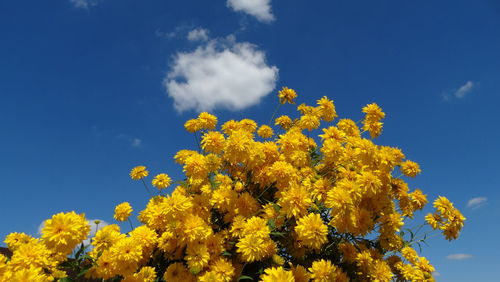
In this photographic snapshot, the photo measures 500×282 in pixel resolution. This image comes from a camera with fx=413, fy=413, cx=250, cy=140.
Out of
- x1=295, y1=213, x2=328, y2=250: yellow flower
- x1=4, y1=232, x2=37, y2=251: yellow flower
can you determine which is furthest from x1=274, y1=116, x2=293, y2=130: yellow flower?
x1=4, y1=232, x2=37, y2=251: yellow flower

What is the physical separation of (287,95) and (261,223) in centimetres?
194

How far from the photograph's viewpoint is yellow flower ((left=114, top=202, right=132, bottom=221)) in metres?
3.88

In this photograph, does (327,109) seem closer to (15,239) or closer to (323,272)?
(323,272)

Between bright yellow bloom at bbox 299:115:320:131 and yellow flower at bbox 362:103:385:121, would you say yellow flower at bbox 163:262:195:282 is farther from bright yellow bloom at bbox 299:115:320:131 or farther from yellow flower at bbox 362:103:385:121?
yellow flower at bbox 362:103:385:121

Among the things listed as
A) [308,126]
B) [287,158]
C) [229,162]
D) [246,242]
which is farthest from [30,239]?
[308,126]

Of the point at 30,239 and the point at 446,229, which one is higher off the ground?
the point at 446,229

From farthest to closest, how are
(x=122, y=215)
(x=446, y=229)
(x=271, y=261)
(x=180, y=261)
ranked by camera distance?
1. (x=122, y=215)
2. (x=446, y=229)
3. (x=180, y=261)
4. (x=271, y=261)

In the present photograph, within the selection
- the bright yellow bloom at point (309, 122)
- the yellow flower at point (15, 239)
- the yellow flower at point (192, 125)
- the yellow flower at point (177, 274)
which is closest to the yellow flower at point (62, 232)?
the yellow flower at point (177, 274)

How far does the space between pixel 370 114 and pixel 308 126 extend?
2.02 ft

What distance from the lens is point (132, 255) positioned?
2.94 meters

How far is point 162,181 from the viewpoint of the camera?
151 inches

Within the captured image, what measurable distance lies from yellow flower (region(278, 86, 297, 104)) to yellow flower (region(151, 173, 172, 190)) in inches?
58.8

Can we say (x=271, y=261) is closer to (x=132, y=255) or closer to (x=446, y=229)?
(x=132, y=255)

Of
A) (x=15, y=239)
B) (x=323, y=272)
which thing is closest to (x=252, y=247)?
(x=323, y=272)
